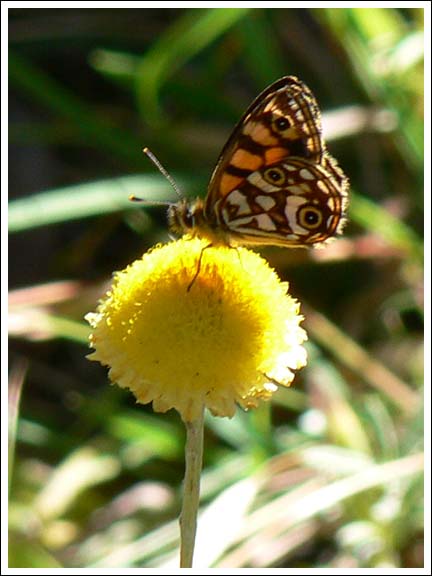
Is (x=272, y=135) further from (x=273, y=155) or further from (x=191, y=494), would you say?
(x=191, y=494)

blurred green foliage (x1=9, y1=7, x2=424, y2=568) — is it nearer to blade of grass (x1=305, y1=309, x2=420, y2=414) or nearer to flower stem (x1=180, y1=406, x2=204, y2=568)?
blade of grass (x1=305, y1=309, x2=420, y2=414)

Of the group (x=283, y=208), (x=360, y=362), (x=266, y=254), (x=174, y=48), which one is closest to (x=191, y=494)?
(x=283, y=208)

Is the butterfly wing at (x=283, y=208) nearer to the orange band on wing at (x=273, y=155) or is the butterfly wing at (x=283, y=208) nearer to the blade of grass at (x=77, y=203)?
the orange band on wing at (x=273, y=155)

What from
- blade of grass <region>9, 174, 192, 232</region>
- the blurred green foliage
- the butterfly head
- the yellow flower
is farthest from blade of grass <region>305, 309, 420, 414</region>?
the yellow flower

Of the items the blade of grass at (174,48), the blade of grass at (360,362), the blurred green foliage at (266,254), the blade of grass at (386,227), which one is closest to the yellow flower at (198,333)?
the blurred green foliage at (266,254)

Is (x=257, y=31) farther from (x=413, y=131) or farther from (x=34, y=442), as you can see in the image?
(x=34, y=442)

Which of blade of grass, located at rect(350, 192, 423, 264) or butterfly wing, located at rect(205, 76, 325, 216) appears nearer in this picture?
butterfly wing, located at rect(205, 76, 325, 216)
